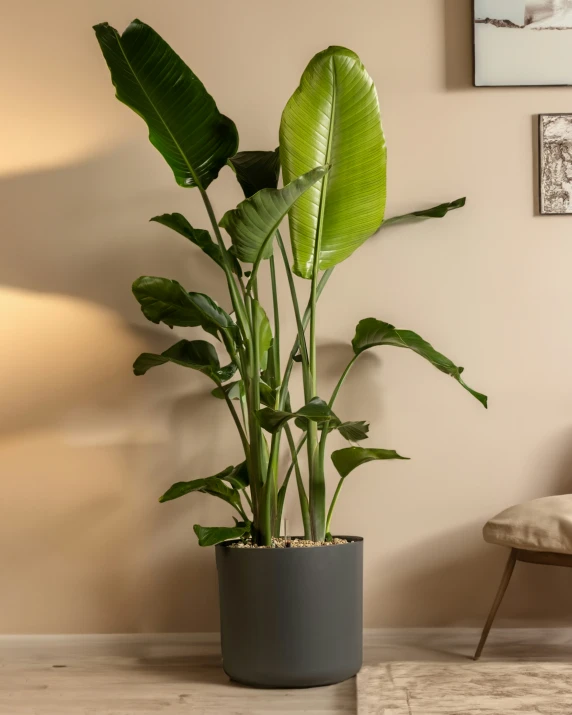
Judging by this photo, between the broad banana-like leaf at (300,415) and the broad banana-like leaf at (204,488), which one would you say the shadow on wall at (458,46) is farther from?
the broad banana-like leaf at (204,488)

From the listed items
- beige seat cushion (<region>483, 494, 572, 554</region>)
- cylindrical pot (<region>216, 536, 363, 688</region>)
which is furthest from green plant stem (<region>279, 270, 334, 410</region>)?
beige seat cushion (<region>483, 494, 572, 554</region>)

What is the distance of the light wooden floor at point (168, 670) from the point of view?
5.51 feet

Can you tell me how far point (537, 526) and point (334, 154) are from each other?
103cm

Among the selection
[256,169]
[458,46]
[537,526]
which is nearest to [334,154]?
[256,169]

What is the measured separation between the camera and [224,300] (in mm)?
2227

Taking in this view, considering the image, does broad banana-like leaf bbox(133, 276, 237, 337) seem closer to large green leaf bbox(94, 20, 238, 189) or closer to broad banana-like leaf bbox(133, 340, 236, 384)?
broad banana-like leaf bbox(133, 340, 236, 384)

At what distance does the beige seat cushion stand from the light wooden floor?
0.39 m

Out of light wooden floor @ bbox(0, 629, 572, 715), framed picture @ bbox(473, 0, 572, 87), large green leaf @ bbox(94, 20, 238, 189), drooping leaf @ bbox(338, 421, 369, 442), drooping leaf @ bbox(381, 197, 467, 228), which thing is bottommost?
light wooden floor @ bbox(0, 629, 572, 715)

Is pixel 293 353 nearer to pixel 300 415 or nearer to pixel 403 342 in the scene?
pixel 403 342

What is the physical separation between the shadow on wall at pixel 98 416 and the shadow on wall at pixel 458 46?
86 centimetres

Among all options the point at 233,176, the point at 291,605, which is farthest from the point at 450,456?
the point at 233,176

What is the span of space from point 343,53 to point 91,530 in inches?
58.7

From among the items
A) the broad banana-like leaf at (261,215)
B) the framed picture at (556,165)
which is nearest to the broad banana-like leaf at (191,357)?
the broad banana-like leaf at (261,215)

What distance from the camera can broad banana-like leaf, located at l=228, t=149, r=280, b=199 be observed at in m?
1.82
